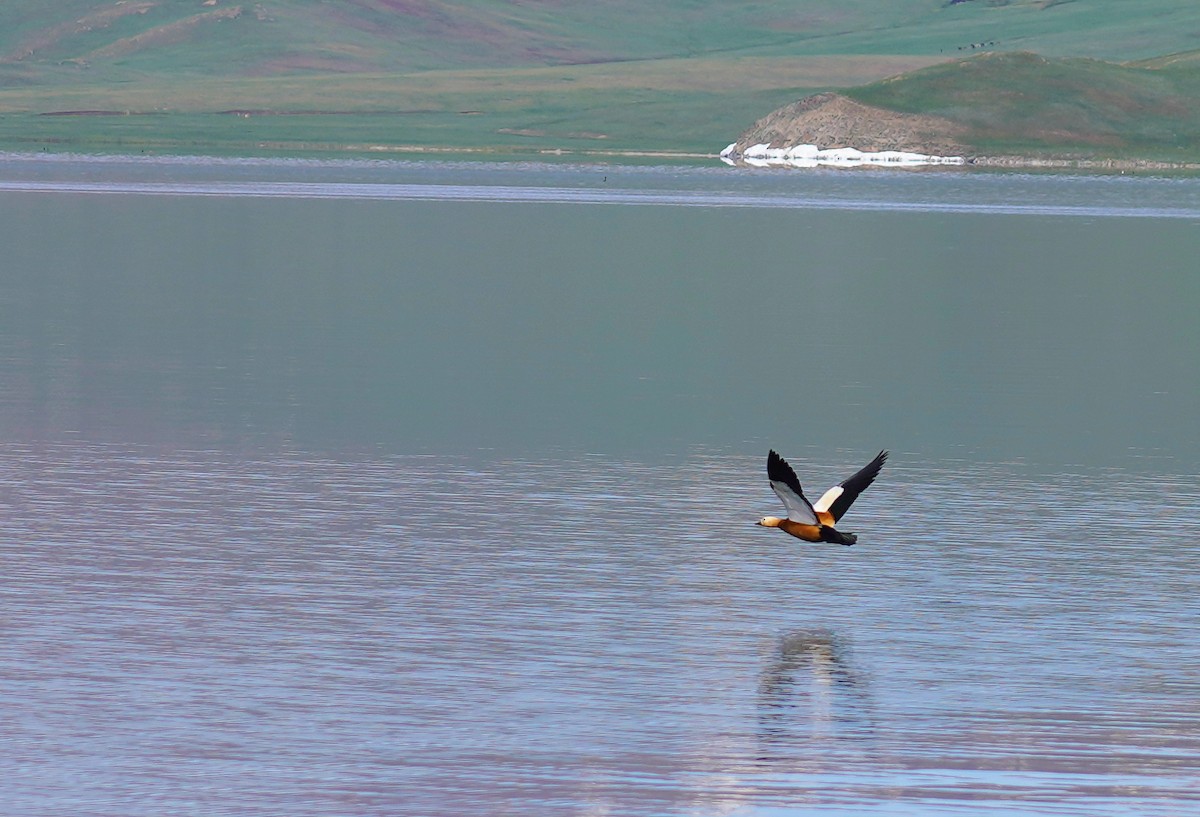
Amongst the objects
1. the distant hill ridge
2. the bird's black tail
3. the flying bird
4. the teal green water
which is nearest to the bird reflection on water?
the bird's black tail

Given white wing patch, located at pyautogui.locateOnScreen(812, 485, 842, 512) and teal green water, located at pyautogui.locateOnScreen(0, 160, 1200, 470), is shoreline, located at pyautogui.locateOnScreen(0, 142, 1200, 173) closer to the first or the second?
teal green water, located at pyautogui.locateOnScreen(0, 160, 1200, 470)

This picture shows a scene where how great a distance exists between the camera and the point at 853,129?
167 meters

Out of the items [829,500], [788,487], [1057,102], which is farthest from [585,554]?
[1057,102]

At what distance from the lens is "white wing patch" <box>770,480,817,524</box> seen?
15445 mm

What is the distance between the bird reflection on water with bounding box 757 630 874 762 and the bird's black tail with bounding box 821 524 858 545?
0.62 metres

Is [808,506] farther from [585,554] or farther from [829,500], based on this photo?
[585,554]

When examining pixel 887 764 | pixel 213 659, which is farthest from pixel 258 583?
pixel 887 764

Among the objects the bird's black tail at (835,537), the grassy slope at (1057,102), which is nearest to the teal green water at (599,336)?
the bird's black tail at (835,537)

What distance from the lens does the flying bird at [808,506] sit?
15375mm

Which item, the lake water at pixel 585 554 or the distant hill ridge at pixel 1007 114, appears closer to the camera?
the lake water at pixel 585 554

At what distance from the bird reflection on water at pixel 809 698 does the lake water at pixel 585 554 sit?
Result: 0.13 ft

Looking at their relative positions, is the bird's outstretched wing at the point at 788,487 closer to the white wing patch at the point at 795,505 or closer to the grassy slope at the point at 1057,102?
the white wing patch at the point at 795,505

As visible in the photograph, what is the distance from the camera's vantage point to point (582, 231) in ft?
202

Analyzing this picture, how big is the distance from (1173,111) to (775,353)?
143552mm
